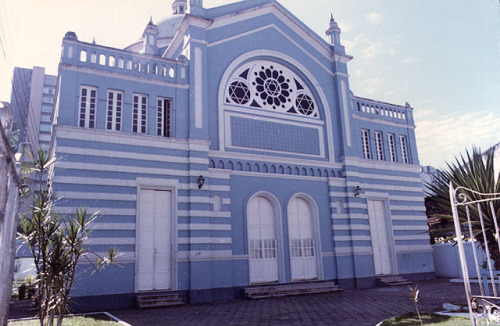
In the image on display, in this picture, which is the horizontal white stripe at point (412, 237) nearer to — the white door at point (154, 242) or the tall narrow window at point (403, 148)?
the tall narrow window at point (403, 148)

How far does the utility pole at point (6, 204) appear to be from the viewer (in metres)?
5.39

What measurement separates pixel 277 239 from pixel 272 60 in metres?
8.80

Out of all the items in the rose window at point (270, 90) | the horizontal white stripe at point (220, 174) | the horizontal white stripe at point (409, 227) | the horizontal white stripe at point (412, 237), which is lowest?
the horizontal white stripe at point (412, 237)

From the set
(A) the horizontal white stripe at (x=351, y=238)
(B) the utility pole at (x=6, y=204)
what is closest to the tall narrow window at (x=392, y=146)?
(A) the horizontal white stripe at (x=351, y=238)

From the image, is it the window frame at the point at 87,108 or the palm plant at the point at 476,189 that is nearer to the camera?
the palm plant at the point at 476,189

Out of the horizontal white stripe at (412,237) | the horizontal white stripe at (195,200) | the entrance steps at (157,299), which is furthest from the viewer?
the horizontal white stripe at (412,237)

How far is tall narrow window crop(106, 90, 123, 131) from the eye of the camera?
15.7m

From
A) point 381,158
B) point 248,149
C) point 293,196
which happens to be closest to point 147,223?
point 248,149

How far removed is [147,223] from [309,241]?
24.7 ft

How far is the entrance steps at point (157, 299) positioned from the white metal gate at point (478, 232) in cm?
952

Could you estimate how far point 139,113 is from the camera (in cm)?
1636

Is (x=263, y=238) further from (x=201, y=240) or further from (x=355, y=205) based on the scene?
(x=355, y=205)

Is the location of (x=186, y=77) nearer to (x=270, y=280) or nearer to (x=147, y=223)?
(x=147, y=223)

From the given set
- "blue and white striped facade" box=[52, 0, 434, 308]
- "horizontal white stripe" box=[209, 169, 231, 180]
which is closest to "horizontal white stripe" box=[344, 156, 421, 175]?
"blue and white striped facade" box=[52, 0, 434, 308]
